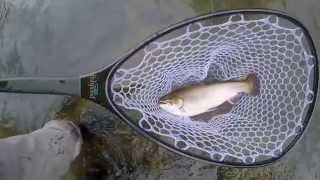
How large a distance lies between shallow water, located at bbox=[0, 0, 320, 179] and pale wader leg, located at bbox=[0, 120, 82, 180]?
7.7 inches

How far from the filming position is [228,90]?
1478 mm

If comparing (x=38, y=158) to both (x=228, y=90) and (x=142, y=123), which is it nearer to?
(x=142, y=123)

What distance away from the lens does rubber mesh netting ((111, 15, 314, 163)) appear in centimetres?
148

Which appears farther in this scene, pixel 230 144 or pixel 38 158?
pixel 230 144

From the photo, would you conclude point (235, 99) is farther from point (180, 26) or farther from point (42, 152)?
point (42, 152)

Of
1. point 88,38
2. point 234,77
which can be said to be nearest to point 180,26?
point 234,77

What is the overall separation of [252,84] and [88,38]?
0.53 metres

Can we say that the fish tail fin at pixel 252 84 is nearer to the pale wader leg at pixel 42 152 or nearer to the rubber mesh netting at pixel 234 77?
the rubber mesh netting at pixel 234 77

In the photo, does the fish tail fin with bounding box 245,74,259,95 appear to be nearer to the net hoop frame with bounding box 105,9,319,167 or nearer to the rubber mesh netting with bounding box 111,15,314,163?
the rubber mesh netting with bounding box 111,15,314,163

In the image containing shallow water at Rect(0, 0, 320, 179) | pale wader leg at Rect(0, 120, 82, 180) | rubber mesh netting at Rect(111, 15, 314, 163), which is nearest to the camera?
pale wader leg at Rect(0, 120, 82, 180)

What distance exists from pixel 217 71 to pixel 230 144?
202mm

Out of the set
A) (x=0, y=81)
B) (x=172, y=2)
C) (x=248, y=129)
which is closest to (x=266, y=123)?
(x=248, y=129)

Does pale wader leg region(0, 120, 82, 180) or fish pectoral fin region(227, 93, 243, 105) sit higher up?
fish pectoral fin region(227, 93, 243, 105)

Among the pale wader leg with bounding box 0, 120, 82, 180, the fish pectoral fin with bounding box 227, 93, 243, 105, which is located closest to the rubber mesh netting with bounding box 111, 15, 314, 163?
the fish pectoral fin with bounding box 227, 93, 243, 105
